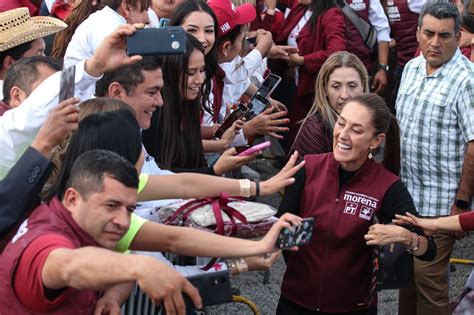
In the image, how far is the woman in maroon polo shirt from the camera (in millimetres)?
4297

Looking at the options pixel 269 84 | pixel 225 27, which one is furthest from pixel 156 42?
pixel 225 27

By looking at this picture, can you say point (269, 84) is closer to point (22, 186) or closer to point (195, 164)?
point (195, 164)

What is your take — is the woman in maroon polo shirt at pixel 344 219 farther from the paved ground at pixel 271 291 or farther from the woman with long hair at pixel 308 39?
the woman with long hair at pixel 308 39

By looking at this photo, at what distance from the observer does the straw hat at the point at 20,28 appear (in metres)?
5.04

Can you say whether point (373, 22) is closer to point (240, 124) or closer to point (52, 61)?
point (240, 124)

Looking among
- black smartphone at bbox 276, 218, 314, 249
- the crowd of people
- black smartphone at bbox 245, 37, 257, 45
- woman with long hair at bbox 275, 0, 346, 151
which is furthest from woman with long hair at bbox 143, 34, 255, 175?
woman with long hair at bbox 275, 0, 346, 151

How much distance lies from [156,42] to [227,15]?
2446 mm

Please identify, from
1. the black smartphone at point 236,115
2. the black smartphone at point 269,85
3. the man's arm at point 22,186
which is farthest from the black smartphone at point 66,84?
the black smartphone at point 269,85

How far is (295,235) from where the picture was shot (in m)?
3.42

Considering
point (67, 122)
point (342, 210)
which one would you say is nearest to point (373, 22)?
point (342, 210)

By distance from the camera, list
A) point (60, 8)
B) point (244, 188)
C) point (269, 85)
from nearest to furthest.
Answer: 1. point (244, 188)
2. point (269, 85)
3. point (60, 8)

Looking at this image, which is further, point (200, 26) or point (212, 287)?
point (200, 26)

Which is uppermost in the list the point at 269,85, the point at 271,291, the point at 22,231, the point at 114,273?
the point at 114,273

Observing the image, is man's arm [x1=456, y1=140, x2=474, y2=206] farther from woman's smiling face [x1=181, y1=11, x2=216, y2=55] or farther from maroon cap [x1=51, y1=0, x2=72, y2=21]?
maroon cap [x1=51, y1=0, x2=72, y2=21]
